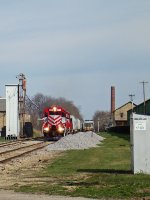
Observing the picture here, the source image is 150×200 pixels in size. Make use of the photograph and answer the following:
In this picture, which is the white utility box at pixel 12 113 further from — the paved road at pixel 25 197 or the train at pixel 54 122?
the paved road at pixel 25 197

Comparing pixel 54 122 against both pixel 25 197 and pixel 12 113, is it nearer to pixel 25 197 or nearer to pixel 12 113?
pixel 12 113

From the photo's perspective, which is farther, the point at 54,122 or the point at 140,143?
the point at 54,122

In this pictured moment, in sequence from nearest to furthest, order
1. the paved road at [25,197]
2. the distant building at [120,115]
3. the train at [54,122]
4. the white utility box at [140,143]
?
1. the paved road at [25,197]
2. the white utility box at [140,143]
3. the train at [54,122]
4. the distant building at [120,115]

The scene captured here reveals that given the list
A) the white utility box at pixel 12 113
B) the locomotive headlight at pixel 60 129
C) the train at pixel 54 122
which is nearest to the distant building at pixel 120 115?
the white utility box at pixel 12 113

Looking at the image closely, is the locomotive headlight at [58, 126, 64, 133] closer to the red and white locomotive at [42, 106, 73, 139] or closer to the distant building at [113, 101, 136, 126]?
the red and white locomotive at [42, 106, 73, 139]

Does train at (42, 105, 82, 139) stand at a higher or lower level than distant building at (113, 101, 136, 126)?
lower

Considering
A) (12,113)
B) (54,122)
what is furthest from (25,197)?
(12,113)

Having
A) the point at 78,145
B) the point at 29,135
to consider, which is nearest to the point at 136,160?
the point at 78,145

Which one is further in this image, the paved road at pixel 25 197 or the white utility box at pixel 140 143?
the white utility box at pixel 140 143

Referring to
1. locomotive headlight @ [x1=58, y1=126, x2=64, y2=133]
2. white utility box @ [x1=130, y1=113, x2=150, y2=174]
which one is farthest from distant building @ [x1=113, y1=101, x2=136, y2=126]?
white utility box @ [x1=130, y1=113, x2=150, y2=174]

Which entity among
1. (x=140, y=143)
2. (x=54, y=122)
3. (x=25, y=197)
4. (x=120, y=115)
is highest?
(x=120, y=115)

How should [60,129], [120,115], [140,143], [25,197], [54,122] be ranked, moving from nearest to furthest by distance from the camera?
[25,197], [140,143], [54,122], [60,129], [120,115]

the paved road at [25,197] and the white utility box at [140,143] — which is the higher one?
the white utility box at [140,143]

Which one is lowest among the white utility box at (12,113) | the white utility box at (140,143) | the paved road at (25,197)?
the paved road at (25,197)
